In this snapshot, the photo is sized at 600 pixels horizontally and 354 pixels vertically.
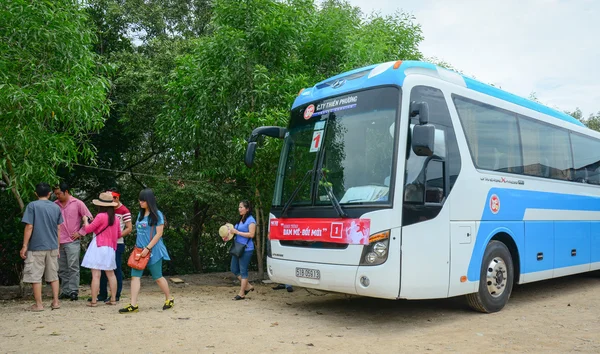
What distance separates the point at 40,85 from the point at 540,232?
8.95 metres

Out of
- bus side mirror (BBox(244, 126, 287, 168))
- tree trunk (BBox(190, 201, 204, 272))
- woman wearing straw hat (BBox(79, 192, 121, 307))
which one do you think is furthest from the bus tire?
tree trunk (BBox(190, 201, 204, 272))

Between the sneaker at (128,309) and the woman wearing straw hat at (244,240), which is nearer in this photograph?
the sneaker at (128,309)

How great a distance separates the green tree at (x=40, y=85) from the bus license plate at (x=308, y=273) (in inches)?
187

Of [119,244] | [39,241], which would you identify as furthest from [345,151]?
[39,241]

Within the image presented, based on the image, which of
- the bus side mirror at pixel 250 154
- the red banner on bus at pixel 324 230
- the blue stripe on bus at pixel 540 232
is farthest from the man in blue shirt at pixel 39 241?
the blue stripe on bus at pixel 540 232

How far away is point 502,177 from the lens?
820cm

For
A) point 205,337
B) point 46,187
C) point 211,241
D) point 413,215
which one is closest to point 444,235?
point 413,215

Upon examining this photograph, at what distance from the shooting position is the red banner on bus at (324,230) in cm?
673

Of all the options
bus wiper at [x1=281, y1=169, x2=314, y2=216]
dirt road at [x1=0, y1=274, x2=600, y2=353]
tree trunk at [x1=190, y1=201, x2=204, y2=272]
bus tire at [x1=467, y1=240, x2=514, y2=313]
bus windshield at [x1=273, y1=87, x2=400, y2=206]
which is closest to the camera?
dirt road at [x1=0, y1=274, x2=600, y2=353]

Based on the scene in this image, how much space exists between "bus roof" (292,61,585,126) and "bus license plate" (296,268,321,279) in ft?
8.62

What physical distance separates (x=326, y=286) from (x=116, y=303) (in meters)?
4.06

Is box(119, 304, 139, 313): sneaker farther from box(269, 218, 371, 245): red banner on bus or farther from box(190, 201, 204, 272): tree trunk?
box(190, 201, 204, 272): tree trunk

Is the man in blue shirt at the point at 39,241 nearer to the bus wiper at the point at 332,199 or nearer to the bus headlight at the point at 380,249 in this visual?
the bus wiper at the point at 332,199

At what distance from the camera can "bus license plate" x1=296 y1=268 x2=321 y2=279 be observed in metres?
7.20
